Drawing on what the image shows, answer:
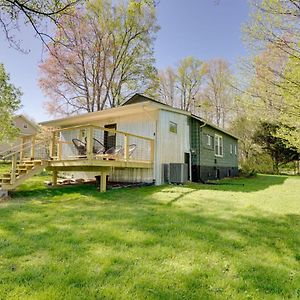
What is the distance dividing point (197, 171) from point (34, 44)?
9711 mm

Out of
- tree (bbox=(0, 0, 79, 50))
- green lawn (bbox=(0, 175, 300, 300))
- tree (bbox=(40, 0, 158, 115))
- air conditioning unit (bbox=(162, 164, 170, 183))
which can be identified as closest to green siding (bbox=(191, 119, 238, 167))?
air conditioning unit (bbox=(162, 164, 170, 183))

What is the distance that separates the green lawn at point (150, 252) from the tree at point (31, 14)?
3.50 m

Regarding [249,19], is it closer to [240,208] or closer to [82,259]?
[240,208]

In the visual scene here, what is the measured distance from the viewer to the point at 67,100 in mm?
20625

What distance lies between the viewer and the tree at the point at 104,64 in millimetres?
19062

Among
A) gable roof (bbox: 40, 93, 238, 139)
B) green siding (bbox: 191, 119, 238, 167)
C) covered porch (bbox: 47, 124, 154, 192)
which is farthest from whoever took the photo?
green siding (bbox: 191, 119, 238, 167)

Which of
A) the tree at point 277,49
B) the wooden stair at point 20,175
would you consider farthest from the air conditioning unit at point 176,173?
the tree at point 277,49

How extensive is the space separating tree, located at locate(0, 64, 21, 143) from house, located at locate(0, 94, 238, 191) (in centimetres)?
188

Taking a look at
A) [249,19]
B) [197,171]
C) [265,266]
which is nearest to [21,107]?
[197,171]

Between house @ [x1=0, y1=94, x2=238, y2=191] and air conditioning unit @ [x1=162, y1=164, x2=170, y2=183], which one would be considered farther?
air conditioning unit @ [x1=162, y1=164, x2=170, y2=183]

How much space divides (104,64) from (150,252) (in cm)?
1896

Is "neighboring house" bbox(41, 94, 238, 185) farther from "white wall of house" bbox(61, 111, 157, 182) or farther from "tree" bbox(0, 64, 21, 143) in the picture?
"tree" bbox(0, 64, 21, 143)

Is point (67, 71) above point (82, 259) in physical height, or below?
above

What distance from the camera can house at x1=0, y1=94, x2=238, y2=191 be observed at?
9.52 meters
